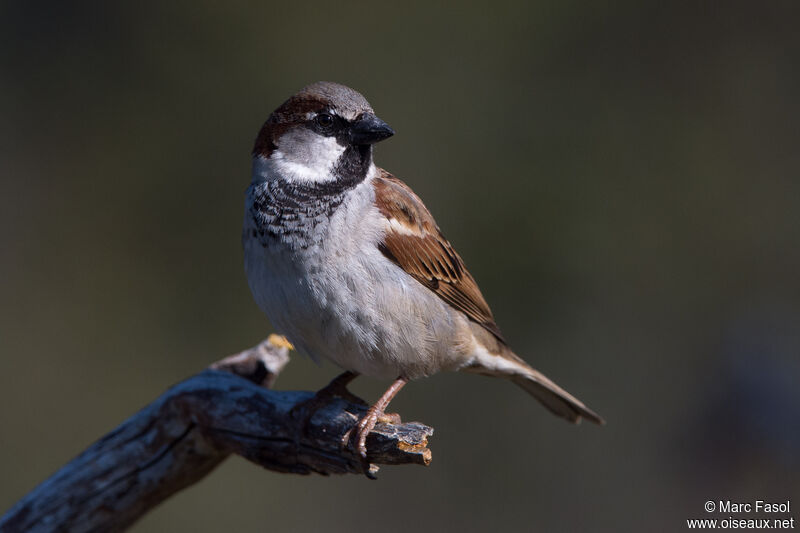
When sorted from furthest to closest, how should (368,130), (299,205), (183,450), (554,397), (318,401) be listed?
(554,397) → (183,450) → (318,401) → (368,130) → (299,205)

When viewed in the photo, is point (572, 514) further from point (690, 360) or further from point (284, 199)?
point (284, 199)

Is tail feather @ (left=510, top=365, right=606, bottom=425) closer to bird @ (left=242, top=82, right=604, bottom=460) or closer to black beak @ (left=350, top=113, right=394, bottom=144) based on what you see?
bird @ (left=242, top=82, right=604, bottom=460)

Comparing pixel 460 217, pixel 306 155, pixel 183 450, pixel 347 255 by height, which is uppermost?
pixel 460 217

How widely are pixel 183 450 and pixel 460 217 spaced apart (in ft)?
10.2

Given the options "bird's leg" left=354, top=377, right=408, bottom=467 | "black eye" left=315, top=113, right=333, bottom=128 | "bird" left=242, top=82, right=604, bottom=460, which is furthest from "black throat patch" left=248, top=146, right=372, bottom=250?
"bird's leg" left=354, top=377, right=408, bottom=467

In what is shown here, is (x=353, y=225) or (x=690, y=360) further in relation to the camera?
(x=690, y=360)

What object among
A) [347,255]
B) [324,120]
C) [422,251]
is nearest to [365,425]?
[347,255]

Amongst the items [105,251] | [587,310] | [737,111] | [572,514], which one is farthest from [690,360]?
[105,251]

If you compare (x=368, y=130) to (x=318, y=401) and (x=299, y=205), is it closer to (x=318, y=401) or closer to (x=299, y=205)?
(x=299, y=205)

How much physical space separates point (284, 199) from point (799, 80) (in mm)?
4863

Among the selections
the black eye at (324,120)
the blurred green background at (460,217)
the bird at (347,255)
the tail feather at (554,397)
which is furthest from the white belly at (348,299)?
the blurred green background at (460,217)

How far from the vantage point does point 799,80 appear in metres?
6.27

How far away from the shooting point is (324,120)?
321 centimetres

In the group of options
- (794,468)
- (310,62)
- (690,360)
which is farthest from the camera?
(310,62)
